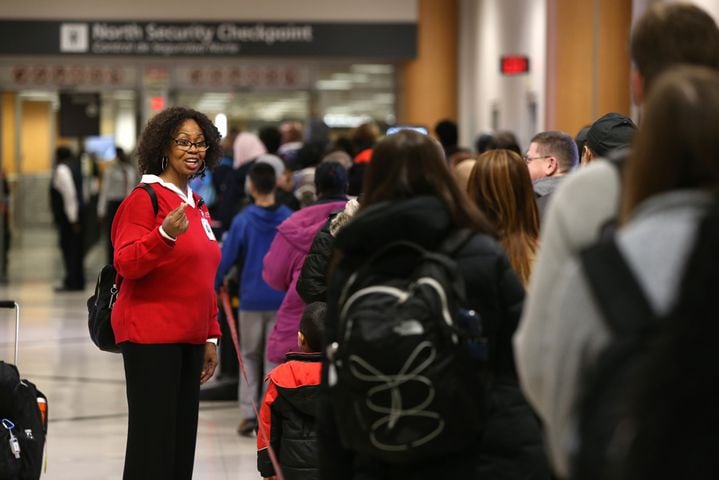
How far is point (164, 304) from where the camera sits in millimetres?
5113

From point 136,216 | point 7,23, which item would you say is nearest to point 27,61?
point 7,23

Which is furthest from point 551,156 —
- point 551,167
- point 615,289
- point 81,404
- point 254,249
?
point 81,404

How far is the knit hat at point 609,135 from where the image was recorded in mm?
5652

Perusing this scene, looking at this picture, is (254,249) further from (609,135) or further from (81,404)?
(609,135)

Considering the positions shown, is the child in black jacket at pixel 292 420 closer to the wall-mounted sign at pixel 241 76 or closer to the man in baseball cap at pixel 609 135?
the man in baseball cap at pixel 609 135

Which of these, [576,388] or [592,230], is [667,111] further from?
[576,388]

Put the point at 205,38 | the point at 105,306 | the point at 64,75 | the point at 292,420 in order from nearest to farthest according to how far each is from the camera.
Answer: the point at 292,420 < the point at 105,306 < the point at 205,38 < the point at 64,75

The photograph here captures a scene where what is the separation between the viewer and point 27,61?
20.1 metres

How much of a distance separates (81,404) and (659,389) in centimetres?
815

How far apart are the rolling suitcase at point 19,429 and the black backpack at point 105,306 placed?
0.58 metres

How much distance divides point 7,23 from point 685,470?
62.2 ft

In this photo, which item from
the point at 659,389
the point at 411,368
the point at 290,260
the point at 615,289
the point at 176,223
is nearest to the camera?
the point at 659,389

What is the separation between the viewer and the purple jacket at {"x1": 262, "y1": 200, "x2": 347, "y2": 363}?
23.2 feet

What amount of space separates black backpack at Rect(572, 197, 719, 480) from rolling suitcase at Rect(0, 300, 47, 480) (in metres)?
2.82
